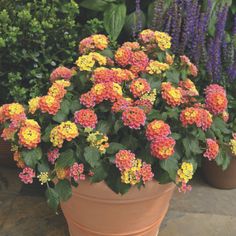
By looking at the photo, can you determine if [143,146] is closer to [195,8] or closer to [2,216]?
[195,8]

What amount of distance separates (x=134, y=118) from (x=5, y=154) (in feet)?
3.78

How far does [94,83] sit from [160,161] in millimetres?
380

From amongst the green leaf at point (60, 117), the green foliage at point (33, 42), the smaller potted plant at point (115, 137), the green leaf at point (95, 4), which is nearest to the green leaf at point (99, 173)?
the smaller potted plant at point (115, 137)

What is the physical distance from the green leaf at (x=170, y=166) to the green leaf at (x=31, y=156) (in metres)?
0.42

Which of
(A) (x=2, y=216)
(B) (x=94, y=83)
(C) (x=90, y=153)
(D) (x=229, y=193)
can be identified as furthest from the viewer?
(D) (x=229, y=193)

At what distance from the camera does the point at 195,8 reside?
203cm

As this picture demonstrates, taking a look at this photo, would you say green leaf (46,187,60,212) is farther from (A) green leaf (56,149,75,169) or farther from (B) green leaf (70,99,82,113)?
(B) green leaf (70,99,82,113)

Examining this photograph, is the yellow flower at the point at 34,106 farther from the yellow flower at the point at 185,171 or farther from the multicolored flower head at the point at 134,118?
the yellow flower at the point at 185,171

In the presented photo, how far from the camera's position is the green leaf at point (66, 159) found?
1558 mm

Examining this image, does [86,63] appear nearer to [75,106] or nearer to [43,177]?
[75,106]

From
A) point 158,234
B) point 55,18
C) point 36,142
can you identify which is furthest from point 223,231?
point 55,18

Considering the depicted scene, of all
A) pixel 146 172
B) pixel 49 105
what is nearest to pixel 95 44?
pixel 49 105

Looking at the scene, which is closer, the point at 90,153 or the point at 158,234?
the point at 90,153

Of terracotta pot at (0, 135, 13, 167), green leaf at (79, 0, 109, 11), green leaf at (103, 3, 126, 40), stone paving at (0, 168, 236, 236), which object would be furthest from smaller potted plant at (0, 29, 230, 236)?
terracotta pot at (0, 135, 13, 167)
